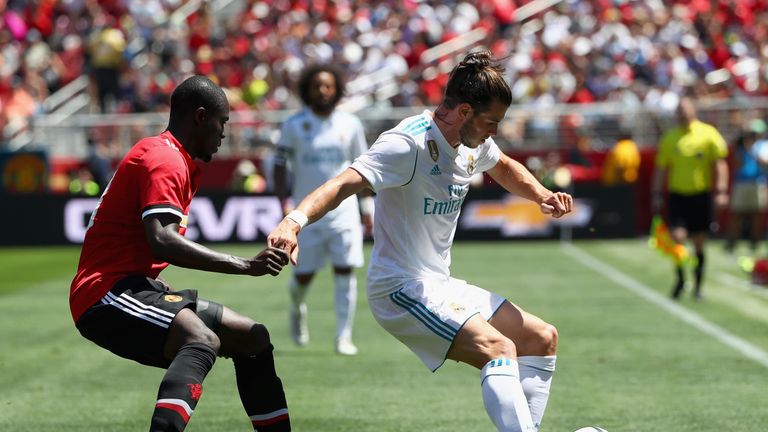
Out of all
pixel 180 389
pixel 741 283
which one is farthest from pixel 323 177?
pixel 741 283

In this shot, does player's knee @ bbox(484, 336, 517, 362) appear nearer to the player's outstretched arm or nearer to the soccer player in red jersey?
the player's outstretched arm

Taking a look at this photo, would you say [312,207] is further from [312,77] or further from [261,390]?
[312,77]

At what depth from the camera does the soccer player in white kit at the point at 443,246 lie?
5652mm

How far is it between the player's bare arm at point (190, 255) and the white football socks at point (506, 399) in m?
1.14

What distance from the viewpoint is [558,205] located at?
636 cm

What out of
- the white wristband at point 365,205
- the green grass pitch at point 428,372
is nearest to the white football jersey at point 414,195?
the green grass pitch at point 428,372

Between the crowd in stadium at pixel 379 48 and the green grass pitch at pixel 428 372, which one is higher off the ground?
the crowd in stadium at pixel 379 48

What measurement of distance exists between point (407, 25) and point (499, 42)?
7.58 ft

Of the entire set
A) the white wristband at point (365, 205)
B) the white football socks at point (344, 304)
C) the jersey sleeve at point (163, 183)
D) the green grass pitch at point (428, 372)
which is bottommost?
the green grass pitch at point (428, 372)

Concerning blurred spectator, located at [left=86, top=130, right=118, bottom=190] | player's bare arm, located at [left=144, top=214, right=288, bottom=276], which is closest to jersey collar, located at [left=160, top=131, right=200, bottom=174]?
player's bare arm, located at [left=144, top=214, right=288, bottom=276]

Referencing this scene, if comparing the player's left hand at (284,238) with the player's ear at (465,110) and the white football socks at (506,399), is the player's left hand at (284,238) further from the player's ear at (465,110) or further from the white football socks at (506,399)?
the white football socks at (506,399)

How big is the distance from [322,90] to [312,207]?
5264 millimetres

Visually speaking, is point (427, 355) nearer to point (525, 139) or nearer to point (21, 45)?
point (525, 139)

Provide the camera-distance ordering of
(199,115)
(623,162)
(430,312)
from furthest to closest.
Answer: (623,162) → (430,312) → (199,115)
